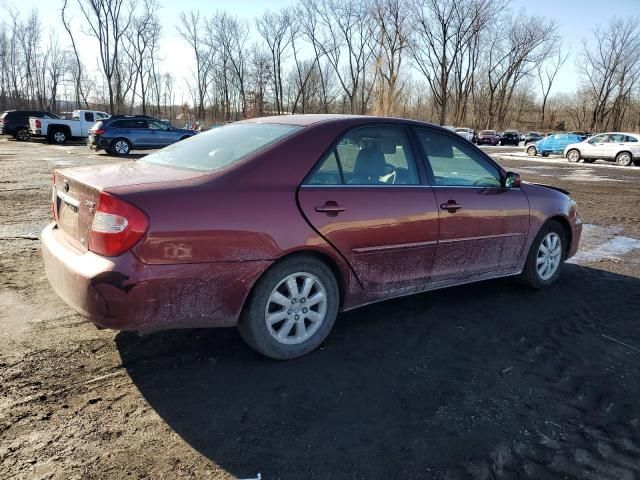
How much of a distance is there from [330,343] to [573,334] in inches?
73.7

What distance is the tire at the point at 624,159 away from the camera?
80.3 feet

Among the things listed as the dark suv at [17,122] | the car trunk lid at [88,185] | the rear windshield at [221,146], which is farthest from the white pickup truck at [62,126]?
the car trunk lid at [88,185]

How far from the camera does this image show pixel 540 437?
2406 mm

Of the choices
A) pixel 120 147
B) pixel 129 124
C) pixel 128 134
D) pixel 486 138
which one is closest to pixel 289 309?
pixel 120 147

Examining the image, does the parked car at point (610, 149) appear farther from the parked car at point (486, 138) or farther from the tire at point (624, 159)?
the parked car at point (486, 138)

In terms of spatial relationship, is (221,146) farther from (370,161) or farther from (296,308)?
(296,308)

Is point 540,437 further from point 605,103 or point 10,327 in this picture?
point 605,103

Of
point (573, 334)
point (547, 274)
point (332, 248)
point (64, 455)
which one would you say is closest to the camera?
point (64, 455)

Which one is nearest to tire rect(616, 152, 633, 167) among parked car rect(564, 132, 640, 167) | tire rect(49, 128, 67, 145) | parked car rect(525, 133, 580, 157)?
parked car rect(564, 132, 640, 167)

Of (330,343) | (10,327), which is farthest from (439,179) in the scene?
(10,327)

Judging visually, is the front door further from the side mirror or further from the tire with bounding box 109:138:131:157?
the tire with bounding box 109:138:131:157

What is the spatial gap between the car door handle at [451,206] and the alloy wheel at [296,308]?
118cm

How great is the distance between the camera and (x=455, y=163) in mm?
3924

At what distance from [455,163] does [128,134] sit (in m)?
18.5
